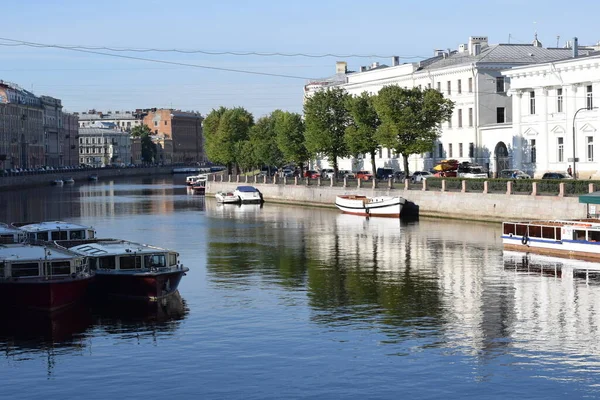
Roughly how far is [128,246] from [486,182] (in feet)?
114

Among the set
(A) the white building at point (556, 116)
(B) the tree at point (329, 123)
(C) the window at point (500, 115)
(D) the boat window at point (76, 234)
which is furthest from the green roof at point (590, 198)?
(B) the tree at point (329, 123)

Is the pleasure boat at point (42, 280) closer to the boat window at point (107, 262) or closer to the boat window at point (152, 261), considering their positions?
the boat window at point (107, 262)

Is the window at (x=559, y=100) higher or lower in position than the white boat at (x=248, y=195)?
higher

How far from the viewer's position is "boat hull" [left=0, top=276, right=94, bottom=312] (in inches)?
1558

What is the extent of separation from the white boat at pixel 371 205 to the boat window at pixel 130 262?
42773 millimetres

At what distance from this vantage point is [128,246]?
149ft

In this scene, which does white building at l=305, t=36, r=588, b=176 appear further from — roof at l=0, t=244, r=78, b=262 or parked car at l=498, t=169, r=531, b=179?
roof at l=0, t=244, r=78, b=262

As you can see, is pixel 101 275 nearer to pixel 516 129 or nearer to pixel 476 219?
pixel 476 219

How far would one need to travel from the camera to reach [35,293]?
39.7m

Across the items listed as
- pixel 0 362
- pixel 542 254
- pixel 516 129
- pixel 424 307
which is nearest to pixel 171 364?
pixel 0 362

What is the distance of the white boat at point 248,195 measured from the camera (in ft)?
370

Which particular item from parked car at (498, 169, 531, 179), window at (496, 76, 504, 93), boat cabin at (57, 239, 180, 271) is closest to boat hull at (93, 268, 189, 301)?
boat cabin at (57, 239, 180, 271)

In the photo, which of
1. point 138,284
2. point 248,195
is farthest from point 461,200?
point 248,195

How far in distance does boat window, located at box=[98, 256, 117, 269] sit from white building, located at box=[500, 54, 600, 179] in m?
45.0
